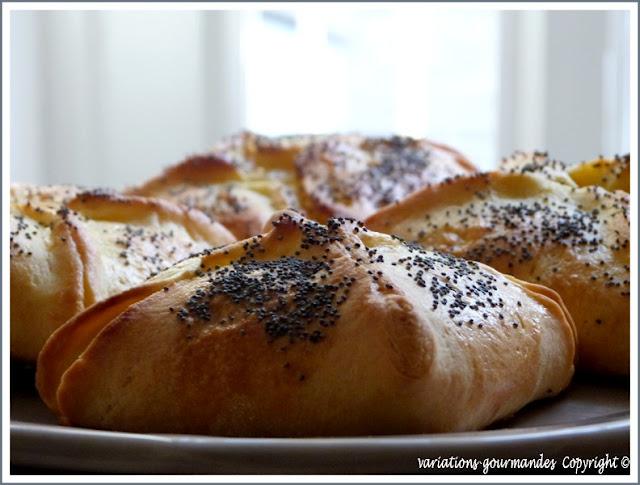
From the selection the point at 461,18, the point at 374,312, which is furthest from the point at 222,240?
the point at 461,18

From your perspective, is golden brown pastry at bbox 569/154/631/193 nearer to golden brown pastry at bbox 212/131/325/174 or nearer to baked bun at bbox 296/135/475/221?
baked bun at bbox 296/135/475/221

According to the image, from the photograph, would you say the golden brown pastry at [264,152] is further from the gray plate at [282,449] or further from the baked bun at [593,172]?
the gray plate at [282,449]

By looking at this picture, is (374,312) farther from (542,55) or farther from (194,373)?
(542,55)

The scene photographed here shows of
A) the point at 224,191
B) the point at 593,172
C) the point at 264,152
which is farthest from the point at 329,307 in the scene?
the point at 264,152

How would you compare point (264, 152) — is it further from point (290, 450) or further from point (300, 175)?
point (290, 450)

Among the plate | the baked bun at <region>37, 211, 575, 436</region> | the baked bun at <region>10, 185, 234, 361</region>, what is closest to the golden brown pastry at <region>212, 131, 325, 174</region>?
the baked bun at <region>10, 185, 234, 361</region>
